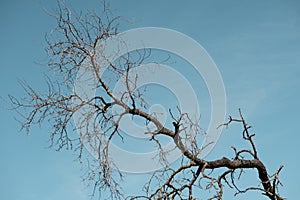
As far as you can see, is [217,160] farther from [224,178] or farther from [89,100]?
[89,100]

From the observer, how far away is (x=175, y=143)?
4.44m

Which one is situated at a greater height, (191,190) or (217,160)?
(217,160)

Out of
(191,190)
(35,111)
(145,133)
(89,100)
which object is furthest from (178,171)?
(35,111)

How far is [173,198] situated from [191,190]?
0.64 feet

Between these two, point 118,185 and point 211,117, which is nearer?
point 118,185

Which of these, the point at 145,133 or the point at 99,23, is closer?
the point at 145,133

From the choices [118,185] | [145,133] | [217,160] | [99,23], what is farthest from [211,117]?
[99,23]

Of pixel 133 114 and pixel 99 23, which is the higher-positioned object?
pixel 99 23

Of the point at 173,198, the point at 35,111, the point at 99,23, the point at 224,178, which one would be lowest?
the point at 173,198

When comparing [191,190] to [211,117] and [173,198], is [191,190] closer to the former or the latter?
[173,198]

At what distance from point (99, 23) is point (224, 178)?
6.83 ft

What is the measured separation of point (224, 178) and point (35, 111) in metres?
2.06

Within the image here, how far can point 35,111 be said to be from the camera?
14.9 feet

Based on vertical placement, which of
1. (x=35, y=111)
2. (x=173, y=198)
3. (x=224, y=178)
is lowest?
(x=173, y=198)
